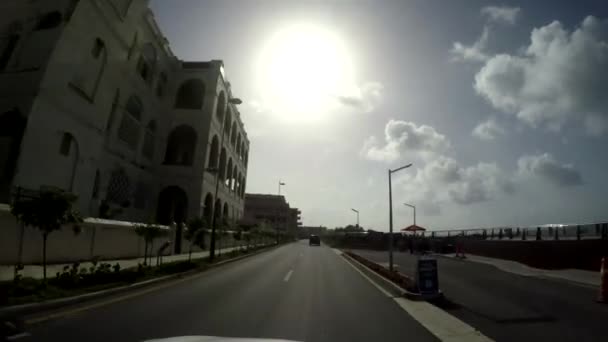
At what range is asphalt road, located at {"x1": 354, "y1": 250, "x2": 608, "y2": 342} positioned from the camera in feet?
23.7

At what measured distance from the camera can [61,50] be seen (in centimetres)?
2256

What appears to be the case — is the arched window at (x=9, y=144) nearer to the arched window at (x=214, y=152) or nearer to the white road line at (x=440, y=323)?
the white road line at (x=440, y=323)

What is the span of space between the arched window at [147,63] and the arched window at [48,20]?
11148 millimetres

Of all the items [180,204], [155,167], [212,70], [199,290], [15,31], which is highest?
[212,70]

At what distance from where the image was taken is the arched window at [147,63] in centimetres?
3622

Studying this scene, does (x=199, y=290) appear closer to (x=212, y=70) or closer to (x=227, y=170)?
(x=212, y=70)

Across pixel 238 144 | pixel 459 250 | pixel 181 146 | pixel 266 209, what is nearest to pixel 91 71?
pixel 181 146

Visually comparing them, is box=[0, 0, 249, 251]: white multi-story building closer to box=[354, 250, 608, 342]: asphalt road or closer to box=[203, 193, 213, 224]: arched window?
box=[203, 193, 213, 224]: arched window

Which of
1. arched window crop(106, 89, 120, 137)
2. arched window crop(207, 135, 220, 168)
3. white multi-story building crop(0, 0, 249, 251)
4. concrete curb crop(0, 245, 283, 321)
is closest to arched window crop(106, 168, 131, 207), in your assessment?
white multi-story building crop(0, 0, 249, 251)

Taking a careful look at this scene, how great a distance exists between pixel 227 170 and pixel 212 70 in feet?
55.0

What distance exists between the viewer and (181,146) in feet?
153

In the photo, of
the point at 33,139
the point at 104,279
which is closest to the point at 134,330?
the point at 104,279

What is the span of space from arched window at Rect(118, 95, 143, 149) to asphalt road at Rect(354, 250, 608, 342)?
2979 cm

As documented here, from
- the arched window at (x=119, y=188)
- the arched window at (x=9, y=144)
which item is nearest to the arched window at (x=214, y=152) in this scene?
the arched window at (x=119, y=188)
